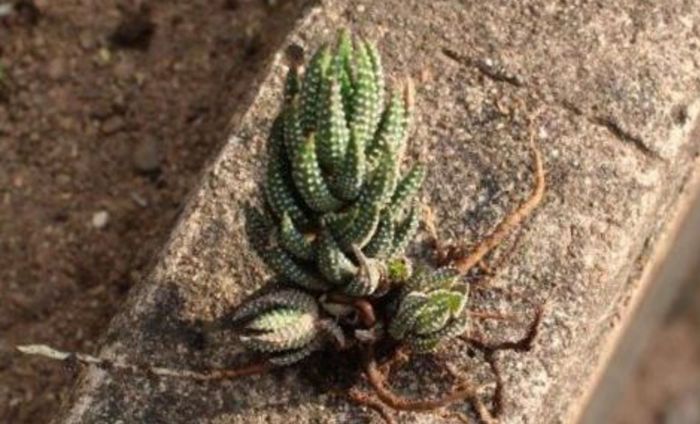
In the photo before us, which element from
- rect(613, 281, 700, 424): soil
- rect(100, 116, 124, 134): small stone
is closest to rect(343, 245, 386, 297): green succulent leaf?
rect(100, 116, 124, 134): small stone

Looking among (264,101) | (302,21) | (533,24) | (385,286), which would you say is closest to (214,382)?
(385,286)

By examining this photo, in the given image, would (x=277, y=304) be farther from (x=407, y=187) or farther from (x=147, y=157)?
(x=147, y=157)

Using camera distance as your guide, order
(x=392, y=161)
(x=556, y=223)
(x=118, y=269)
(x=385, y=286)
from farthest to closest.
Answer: (x=118, y=269) < (x=556, y=223) < (x=385, y=286) < (x=392, y=161)

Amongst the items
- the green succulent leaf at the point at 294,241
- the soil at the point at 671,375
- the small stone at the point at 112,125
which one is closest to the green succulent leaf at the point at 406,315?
the green succulent leaf at the point at 294,241

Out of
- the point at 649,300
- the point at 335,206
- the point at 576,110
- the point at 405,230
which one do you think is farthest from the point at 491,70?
the point at 649,300

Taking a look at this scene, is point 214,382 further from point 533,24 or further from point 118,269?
point 533,24

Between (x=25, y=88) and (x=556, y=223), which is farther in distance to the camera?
(x=25, y=88)

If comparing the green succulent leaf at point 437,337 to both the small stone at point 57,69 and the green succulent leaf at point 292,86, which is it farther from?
the small stone at point 57,69

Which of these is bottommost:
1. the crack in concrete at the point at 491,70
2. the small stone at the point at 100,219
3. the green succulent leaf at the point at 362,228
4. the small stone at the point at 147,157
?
the small stone at the point at 100,219
